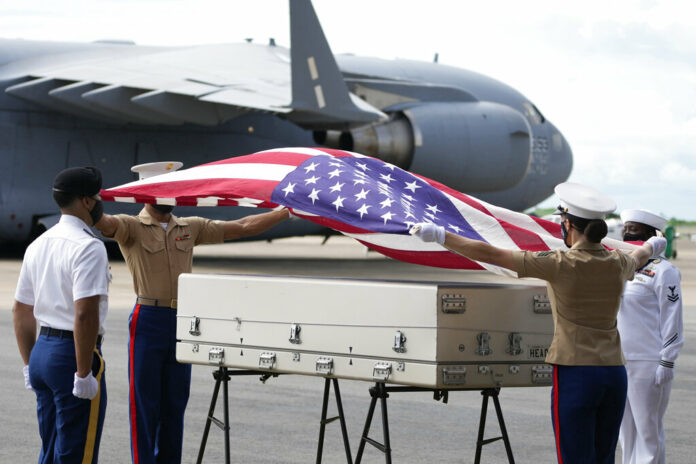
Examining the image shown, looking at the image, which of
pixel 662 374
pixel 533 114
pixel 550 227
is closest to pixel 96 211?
pixel 550 227

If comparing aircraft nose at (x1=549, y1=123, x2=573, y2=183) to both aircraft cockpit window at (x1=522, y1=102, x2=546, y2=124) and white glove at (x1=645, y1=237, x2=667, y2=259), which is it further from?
white glove at (x1=645, y1=237, x2=667, y2=259)

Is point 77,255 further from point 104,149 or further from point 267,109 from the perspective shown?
point 104,149

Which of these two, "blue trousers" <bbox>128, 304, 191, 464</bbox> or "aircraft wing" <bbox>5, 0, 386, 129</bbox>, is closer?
"blue trousers" <bbox>128, 304, 191, 464</bbox>

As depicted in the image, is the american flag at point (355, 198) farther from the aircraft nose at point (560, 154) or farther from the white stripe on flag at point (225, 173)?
the aircraft nose at point (560, 154)

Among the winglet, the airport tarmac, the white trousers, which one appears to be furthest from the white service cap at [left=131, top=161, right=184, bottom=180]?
the winglet

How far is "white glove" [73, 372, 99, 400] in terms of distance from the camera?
15.8 feet

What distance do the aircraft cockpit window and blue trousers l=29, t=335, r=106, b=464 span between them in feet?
78.8

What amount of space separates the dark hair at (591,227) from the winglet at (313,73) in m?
14.6

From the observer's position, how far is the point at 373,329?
5164 millimetres

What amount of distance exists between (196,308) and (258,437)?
1951 mm

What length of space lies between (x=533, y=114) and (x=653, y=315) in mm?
22338

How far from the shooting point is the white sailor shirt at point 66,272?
193 inches

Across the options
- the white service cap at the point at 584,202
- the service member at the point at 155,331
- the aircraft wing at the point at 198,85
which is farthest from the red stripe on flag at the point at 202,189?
the aircraft wing at the point at 198,85

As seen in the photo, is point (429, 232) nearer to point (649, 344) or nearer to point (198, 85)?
point (649, 344)
